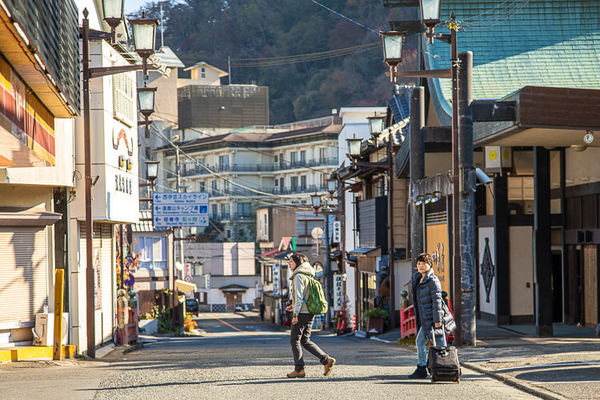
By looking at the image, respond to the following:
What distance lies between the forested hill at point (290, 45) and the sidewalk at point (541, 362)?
78.0 meters

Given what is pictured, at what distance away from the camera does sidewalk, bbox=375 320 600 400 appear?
458 inches

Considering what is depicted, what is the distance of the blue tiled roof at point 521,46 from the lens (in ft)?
72.6

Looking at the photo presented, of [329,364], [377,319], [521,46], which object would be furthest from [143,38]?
[377,319]

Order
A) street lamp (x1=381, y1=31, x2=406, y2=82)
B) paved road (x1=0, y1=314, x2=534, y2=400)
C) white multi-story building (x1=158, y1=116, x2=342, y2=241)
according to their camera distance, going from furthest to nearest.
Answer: white multi-story building (x1=158, y1=116, x2=342, y2=241), street lamp (x1=381, y1=31, x2=406, y2=82), paved road (x1=0, y1=314, x2=534, y2=400)

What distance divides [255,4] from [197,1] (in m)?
11.2

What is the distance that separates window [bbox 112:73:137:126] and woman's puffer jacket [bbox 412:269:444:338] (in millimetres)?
12431

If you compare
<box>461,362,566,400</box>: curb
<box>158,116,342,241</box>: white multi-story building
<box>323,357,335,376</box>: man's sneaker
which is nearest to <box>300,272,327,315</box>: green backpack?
<box>323,357,335,376</box>: man's sneaker

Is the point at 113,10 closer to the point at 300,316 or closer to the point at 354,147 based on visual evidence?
the point at 300,316

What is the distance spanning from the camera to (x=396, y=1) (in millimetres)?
26219

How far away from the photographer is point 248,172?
332 feet

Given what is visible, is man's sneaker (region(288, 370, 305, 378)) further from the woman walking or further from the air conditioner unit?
the air conditioner unit

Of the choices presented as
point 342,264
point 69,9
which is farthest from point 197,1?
point 69,9

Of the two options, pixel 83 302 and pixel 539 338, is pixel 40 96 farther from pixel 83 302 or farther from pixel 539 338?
pixel 539 338

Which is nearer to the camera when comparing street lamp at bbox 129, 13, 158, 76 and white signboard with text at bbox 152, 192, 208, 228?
street lamp at bbox 129, 13, 158, 76
